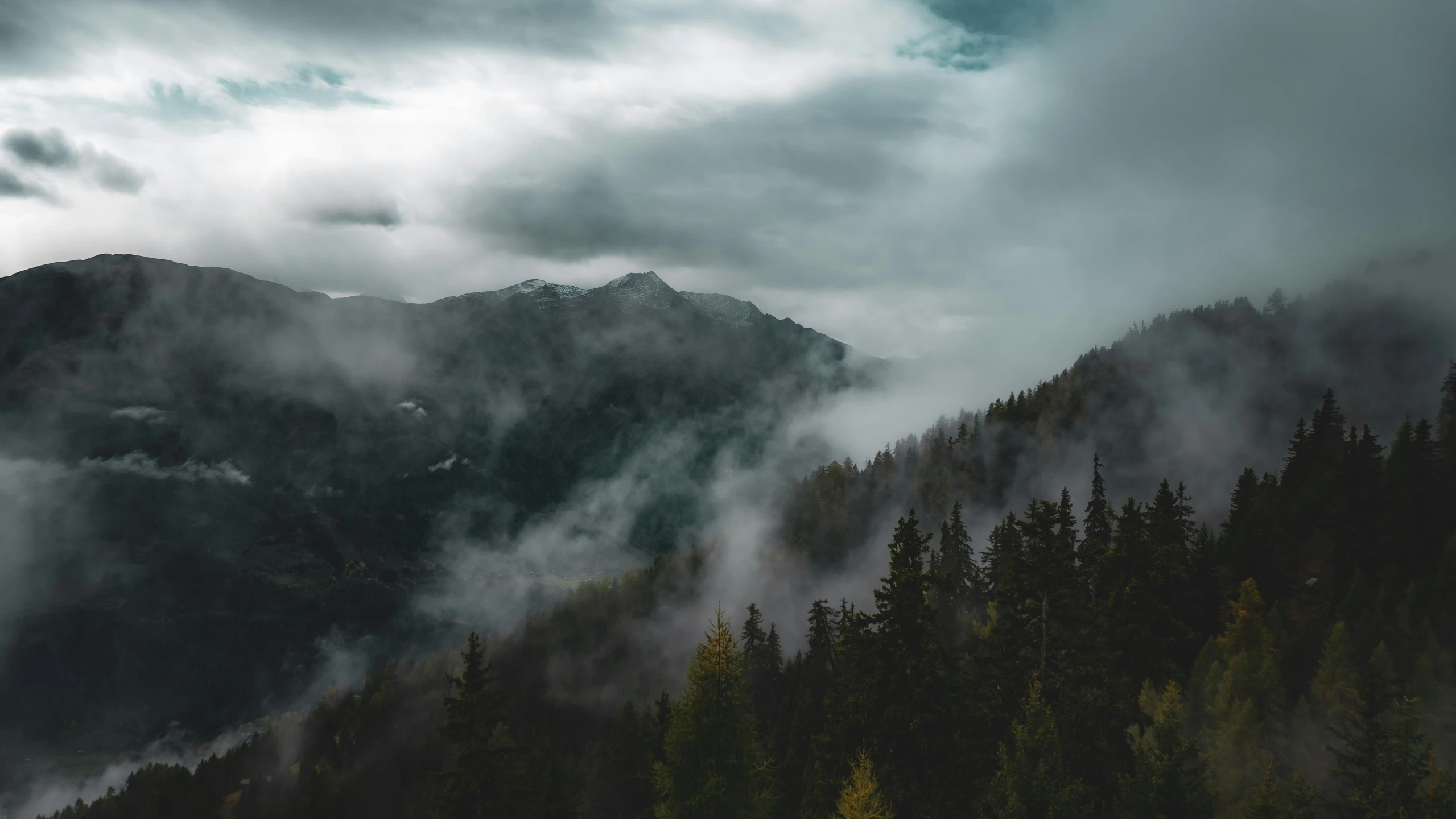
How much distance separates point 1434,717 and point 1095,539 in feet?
57.8

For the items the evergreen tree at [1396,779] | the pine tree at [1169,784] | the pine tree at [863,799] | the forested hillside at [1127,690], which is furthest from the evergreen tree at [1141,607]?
the pine tree at [863,799]

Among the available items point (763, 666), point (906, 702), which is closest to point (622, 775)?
point (763, 666)

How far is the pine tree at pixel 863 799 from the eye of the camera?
76.1 ft

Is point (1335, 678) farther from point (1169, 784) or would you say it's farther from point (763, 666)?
point (763, 666)

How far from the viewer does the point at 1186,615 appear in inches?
2341

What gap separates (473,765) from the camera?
34.3 m

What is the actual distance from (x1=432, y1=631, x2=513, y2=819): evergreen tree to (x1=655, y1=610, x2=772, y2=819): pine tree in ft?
35.7

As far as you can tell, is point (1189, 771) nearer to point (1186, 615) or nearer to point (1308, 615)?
point (1186, 615)

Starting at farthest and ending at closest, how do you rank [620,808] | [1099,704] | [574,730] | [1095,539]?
1. [574,730]
2. [620,808]
3. [1095,539]
4. [1099,704]

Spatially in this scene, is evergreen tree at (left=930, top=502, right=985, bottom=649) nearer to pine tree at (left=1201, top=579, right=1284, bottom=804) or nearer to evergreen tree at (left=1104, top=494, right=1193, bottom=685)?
pine tree at (left=1201, top=579, right=1284, bottom=804)

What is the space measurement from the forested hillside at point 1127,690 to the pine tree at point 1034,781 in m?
0.08

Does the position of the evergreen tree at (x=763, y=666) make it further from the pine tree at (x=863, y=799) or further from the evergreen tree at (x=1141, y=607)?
the pine tree at (x=863, y=799)

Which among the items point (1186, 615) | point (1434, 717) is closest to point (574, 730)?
point (1186, 615)

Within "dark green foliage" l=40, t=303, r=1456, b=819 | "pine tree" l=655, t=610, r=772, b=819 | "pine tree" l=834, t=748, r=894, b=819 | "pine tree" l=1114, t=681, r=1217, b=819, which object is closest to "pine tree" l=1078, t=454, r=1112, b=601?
"dark green foliage" l=40, t=303, r=1456, b=819
